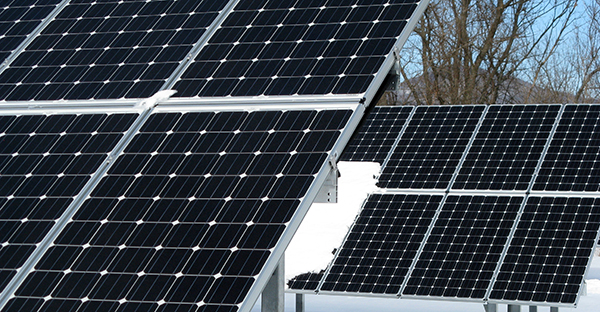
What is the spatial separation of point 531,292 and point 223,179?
8.61 m

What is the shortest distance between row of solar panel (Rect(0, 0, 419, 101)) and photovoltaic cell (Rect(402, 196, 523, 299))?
280 inches

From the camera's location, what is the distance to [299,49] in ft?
27.8

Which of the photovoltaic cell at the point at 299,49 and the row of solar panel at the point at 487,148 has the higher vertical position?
the row of solar panel at the point at 487,148

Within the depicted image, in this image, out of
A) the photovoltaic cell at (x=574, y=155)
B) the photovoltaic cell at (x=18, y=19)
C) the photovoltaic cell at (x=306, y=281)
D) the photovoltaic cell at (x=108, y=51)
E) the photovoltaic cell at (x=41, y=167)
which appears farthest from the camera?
the photovoltaic cell at (x=574, y=155)

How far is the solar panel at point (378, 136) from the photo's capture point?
1820 cm

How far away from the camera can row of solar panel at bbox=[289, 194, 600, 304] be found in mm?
14383

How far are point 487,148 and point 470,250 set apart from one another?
297cm

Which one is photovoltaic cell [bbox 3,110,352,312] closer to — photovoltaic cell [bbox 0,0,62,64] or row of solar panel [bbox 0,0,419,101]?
row of solar panel [bbox 0,0,419,101]

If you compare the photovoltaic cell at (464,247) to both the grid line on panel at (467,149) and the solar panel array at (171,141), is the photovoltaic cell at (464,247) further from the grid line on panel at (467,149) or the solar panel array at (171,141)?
the solar panel array at (171,141)

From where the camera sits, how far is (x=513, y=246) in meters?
15.0

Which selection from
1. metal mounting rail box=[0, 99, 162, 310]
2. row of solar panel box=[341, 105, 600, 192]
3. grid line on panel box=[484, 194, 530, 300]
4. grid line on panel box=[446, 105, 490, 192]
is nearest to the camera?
metal mounting rail box=[0, 99, 162, 310]

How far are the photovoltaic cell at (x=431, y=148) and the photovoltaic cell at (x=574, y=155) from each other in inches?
69.5

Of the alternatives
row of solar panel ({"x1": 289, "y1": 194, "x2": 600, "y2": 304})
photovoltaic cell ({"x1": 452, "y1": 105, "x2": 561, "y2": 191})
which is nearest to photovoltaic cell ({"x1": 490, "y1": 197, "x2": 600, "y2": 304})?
row of solar panel ({"x1": 289, "y1": 194, "x2": 600, "y2": 304})

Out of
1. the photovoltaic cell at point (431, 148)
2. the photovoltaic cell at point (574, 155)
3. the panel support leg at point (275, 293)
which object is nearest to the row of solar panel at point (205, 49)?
the panel support leg at point (275, 293)
